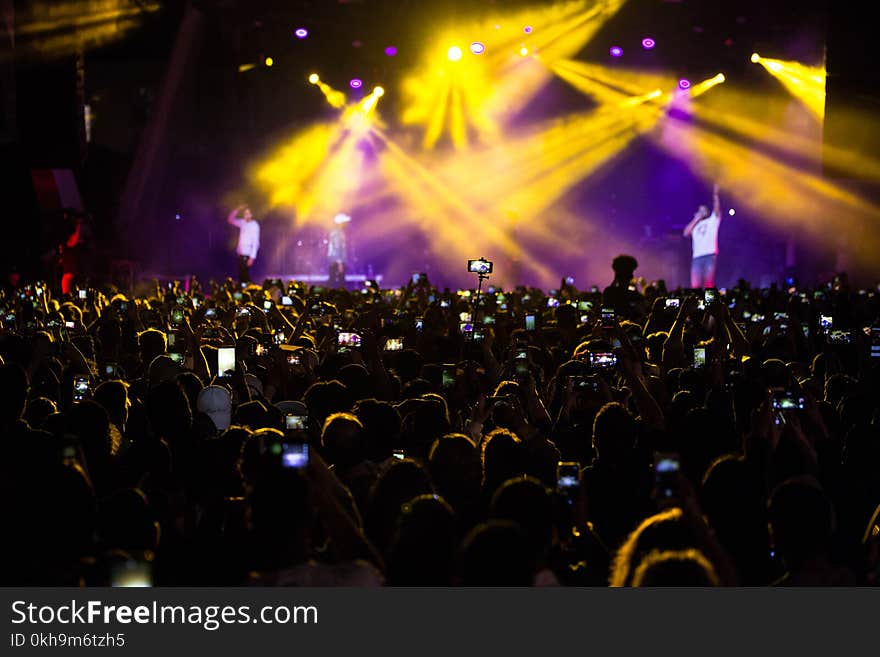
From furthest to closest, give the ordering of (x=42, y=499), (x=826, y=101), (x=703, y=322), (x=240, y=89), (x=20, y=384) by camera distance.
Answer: (x=240, y=89) → (x=826, y=101) → (x=703, y=322) → (x=20, y=384) → (x=42, y=499)

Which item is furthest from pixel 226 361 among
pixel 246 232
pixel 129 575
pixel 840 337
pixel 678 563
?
pixel 246 232

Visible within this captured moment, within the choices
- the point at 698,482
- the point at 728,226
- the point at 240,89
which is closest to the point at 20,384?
the point at 698,482

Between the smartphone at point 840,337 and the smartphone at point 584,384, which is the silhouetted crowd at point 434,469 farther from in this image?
the smartphone at point 840,337

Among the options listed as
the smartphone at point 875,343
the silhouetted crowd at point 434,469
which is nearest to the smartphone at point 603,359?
the silhouetted crowd at point 434,469

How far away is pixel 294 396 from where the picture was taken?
6.90 m

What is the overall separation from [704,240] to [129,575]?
24.7 meters

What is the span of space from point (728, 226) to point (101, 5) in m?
16.3

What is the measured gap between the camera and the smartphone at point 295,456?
3.34 m

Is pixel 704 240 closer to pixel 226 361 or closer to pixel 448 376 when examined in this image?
pixel 448 376

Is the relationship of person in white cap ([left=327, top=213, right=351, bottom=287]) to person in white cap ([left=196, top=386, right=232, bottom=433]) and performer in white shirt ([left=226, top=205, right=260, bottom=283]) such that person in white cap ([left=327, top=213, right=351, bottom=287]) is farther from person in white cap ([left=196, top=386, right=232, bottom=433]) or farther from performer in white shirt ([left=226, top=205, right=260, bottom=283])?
person in white cap ([left=196, top=386, right=232, bottom=433])

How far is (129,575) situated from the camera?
3.30 meters

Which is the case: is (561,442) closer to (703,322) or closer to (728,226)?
(703,322)

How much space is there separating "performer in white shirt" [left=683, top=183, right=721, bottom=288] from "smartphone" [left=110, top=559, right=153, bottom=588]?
77.3 ft

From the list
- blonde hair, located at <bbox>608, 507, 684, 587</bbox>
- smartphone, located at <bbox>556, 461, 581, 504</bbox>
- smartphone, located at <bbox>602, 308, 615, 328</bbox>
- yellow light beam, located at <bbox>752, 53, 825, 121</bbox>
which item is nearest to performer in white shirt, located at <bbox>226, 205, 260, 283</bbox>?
yellow light beam, located at <bbox>752, 53, 825, 121</bbox>
